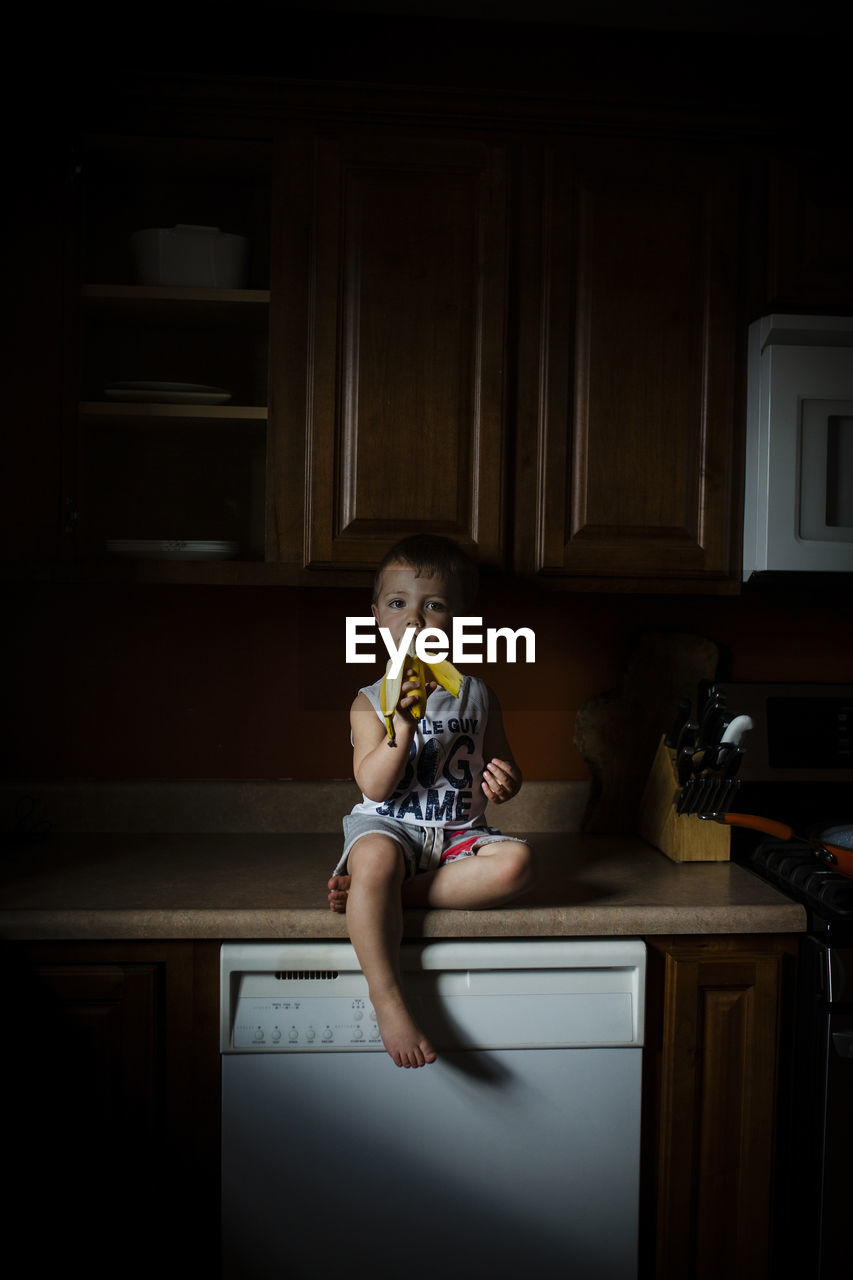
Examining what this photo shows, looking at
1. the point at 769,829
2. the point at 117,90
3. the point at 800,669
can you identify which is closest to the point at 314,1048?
the point at 769,829

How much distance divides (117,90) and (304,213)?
384 mm

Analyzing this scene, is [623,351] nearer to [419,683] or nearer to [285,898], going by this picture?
[419,683]

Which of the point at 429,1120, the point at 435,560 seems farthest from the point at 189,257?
the point at 429,1120

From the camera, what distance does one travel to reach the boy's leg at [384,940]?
133cm

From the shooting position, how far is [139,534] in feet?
5.43

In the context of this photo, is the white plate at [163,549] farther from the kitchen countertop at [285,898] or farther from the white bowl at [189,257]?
the kitchen countertop at [285,898]

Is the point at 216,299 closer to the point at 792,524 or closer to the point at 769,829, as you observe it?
the point at 792,524

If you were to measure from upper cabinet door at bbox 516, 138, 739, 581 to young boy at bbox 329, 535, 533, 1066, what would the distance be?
237mm

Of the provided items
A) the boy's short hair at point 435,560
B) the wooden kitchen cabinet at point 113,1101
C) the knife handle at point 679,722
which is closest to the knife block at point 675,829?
the knife handle at point 679,722

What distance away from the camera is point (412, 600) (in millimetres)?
1579

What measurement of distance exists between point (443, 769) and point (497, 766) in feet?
0.43

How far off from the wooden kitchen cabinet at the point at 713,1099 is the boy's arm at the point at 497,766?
0.33 metres

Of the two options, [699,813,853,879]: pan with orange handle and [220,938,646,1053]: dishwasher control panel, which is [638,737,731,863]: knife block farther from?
[220,938,646,1053]: dishwasher control panel

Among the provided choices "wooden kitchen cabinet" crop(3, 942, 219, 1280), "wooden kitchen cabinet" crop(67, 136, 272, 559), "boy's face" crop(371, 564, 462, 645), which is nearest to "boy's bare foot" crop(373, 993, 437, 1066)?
"wooden kitchen cabinet" crop(3, 942, 219, 1280)
